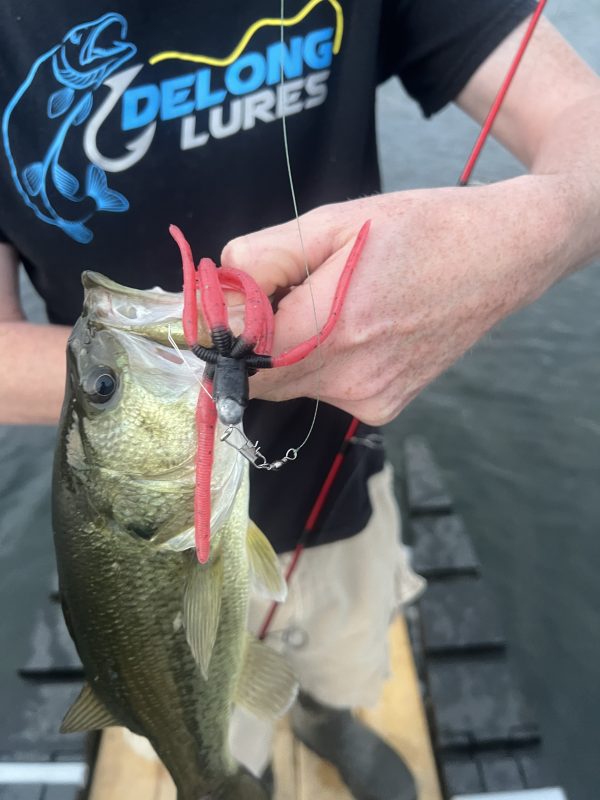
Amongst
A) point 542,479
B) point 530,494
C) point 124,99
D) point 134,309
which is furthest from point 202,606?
point 542,479

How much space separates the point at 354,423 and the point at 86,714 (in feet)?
2.93

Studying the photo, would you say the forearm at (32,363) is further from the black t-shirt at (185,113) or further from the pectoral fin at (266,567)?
the pectoral fin at (266,567)

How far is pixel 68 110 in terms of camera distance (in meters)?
1.20

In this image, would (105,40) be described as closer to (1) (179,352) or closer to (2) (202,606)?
(1) (179,352)

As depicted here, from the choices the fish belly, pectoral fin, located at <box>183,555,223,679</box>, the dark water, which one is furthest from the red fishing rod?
the dark water

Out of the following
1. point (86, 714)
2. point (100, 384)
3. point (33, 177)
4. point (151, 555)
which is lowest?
point (86, 714)

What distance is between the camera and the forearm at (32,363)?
1.25m

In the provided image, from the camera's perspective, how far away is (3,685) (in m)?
2.84

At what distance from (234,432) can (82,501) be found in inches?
14.3

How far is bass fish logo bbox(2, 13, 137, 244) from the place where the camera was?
117 cm

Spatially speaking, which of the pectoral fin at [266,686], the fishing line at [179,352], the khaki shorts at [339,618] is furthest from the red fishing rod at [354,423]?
the fishing line at [179,352]

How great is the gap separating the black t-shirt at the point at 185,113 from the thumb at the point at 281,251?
1.56 ft

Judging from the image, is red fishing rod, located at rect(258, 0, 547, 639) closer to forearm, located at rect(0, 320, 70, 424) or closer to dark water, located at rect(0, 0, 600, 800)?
forearm, located at rect(0, 320, 70, 424)

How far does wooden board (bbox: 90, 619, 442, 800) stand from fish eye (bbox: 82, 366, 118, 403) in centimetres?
168
